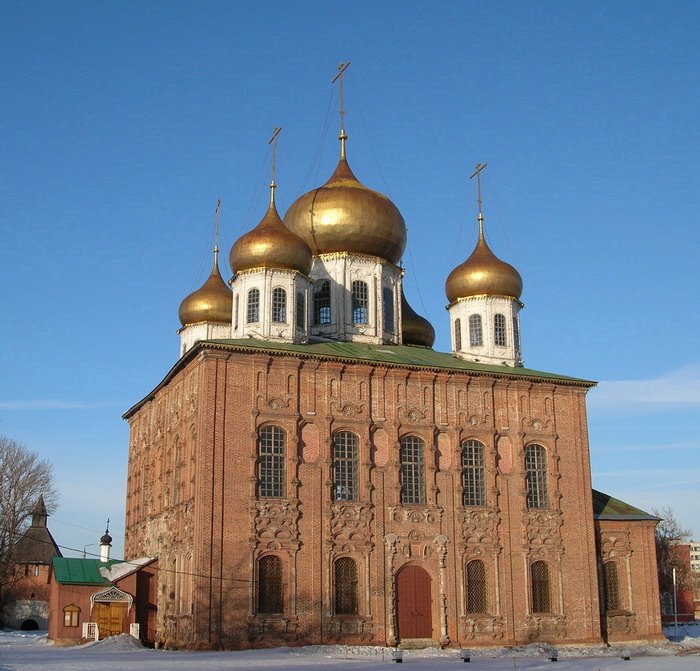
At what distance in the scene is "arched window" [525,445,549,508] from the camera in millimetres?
33688

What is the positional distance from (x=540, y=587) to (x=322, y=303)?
12923 millimetres

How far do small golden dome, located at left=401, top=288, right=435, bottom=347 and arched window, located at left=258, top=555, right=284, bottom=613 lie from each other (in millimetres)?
15053

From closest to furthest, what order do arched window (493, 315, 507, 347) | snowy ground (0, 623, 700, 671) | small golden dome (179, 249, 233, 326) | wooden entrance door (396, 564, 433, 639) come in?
snowy ground (0, 623, 700, 671) < wooden entrance door (396, 564, 433, 639) < arched window (493, 315, 507, 347) < small golden dome (179, 249, 233, 326)

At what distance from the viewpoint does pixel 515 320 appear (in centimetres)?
3847

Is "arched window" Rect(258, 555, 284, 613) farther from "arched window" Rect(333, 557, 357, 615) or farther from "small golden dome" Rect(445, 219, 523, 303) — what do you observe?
"small golden dome" Rect(445, 219, 523, 303)

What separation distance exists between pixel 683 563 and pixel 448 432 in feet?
146

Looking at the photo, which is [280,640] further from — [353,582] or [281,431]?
[281,431]

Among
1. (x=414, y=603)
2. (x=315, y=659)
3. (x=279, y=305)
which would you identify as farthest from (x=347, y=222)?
(x=315, y=659)

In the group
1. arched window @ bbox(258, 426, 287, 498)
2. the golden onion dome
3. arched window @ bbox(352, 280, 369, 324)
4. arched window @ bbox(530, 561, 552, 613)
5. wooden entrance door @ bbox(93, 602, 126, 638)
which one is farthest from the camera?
arched window @ bbox(352, 280, 369, 324)

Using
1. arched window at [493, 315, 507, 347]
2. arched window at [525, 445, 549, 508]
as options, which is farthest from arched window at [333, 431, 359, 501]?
arched window at [493, 315, 507, 347]

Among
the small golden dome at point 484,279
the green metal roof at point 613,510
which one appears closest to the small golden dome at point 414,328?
the small golden dome at point 484,279

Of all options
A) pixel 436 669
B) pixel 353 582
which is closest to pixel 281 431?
pixel 353 582

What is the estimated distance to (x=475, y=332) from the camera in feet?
125

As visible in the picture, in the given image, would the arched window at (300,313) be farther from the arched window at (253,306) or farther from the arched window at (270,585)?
the arched window at (270,585)
